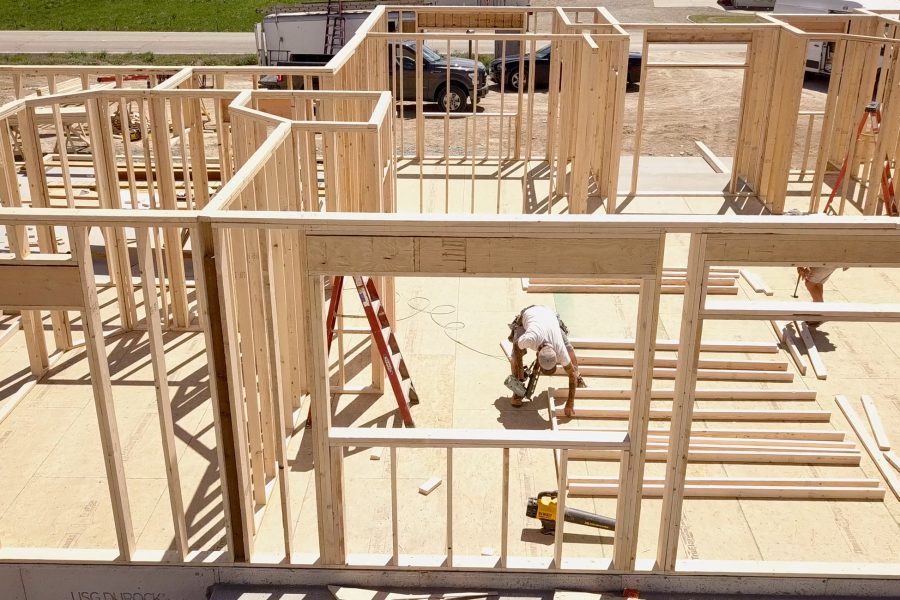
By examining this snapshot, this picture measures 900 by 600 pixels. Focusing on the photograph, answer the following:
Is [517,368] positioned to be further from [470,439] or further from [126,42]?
[126,42]

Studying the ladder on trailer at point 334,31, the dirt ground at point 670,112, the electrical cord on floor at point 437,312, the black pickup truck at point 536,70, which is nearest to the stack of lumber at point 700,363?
the electrical cord on floor at point 437,312

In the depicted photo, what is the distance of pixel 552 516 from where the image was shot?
21.1 ft

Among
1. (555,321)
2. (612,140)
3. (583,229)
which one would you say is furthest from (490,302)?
(583,229)

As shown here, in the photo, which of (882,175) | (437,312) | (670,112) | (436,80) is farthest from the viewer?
(670,112)

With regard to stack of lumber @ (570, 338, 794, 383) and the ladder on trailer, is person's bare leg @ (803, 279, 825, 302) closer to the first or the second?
stack of lumber @ (570, 338, 794, 383)

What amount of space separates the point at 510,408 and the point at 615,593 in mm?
2480

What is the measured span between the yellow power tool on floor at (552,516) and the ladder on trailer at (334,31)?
1818 centimetres

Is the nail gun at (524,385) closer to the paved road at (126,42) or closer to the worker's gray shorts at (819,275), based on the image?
the worker's gray shorts at (819,275)

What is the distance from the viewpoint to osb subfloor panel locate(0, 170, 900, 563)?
6.43m

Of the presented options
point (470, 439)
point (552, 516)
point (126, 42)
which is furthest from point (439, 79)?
point (470, 439)

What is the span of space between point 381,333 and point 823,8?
1752 centimetres

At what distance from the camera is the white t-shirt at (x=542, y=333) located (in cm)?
771

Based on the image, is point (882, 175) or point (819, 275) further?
point (882, 175)

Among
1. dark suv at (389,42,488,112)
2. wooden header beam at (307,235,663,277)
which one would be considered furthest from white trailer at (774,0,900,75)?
wooden header beam at (307,235,663,277)
